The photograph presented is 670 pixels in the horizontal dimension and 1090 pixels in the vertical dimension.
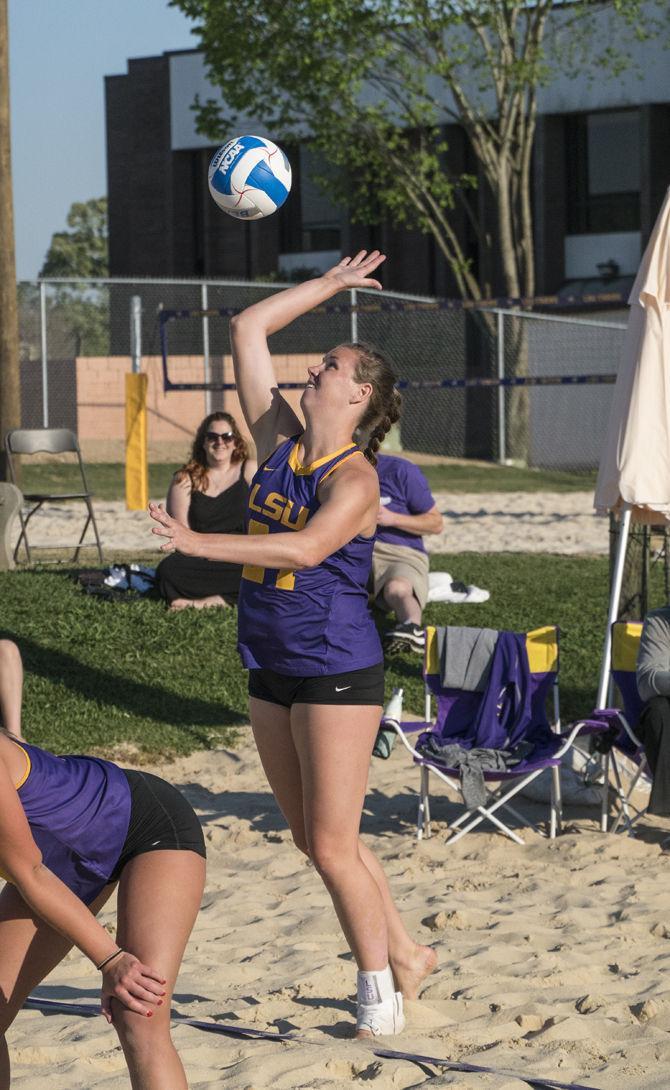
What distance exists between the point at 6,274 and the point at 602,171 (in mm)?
18075

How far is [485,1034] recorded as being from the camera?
384 centimetres

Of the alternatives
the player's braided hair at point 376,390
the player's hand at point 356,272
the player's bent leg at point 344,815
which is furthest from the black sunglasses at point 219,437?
the player's bent leg at point 344,815

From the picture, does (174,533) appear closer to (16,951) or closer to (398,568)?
(16,951)

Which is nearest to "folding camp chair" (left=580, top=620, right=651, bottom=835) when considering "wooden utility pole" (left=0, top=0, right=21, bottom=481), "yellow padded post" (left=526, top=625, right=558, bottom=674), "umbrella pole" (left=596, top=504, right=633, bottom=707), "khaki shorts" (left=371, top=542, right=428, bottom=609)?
"umbrella pole" (left=596, top=504, right=633, bottom=707)

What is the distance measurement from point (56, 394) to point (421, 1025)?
64.1 feet

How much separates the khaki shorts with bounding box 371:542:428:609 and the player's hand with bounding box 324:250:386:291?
445 centimetres

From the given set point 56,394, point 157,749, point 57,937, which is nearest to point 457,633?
point 157,749

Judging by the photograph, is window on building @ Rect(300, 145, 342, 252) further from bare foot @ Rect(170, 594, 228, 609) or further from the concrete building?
bare foot @ Rect(170, 594, 228, 609)

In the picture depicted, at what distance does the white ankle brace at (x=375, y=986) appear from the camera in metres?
3.68

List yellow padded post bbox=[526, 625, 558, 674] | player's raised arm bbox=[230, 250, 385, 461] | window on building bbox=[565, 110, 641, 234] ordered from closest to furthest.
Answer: player's raised arm bbox=[230, 250, 385, 461] < yellow padded post bbox=[526, 625, 558, 674] < window on building bbox=[565, 110, 641, 234]

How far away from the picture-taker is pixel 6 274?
1185 cm

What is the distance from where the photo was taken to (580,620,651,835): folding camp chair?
231 inches

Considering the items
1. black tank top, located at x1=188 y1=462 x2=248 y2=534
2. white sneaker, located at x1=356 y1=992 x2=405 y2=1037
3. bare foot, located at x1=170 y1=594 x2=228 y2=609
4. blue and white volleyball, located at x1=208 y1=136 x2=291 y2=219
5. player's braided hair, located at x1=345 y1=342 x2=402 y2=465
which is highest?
blue and white volleyball, located at x1=208 y1=136 x2=291 y2=219

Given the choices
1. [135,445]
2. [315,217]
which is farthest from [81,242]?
[135,445]
